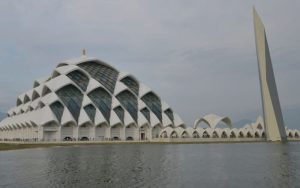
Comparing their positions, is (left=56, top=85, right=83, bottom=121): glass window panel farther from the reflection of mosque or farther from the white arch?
the white arch

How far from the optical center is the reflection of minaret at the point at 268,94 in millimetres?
72125

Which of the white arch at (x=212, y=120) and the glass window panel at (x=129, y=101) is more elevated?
the glass window panel at (x=129, y=101)

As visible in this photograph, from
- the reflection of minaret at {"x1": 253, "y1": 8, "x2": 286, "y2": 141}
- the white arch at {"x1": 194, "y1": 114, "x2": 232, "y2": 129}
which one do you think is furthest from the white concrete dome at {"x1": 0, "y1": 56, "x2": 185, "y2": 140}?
the reflection of minaret at {"x1": 253, "y1": 8, "x2": 286, "y2": 141}

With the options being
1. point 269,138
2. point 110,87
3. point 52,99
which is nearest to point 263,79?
point 269,138

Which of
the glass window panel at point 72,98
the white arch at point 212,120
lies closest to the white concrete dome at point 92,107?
the glass window panel at point 72,98

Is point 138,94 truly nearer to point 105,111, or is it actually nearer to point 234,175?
point 105,111

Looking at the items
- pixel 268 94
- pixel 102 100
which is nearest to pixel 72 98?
pixel 102 100

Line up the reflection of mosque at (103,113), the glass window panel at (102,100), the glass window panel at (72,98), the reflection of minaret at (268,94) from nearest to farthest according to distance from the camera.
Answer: the reflection of minaret at (268,94) → the reflection of mosque at (103,113) → the glass window panel at (72,98) → the glass window panel at (102,100)

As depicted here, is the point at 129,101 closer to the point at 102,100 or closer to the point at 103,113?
the point at 102,100

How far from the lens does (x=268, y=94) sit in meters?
72.1

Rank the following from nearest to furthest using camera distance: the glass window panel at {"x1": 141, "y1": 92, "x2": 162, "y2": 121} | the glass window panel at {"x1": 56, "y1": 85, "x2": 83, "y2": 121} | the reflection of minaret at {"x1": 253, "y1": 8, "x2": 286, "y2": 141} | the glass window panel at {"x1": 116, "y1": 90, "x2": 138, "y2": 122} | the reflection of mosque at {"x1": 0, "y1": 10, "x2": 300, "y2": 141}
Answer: the reflection of minaret at {"x1": 253, "y1": 8, "x2": 286, "y2": 141}, the reflection of mosque at {"x1": 0, "y1": 10, "x2": 300, "y2": 141}, the glass window panel at {"x1": 56, "y1": 85, "x2": 83, "y2": 121}, the glass window panel at {"x1": 116, "y1": 90, "x2": 138, "y2": 122}, the glass window panel at {"x1": 141, "y1": 92, "x2": 162, "y2": 121}

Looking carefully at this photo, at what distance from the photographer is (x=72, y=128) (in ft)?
286

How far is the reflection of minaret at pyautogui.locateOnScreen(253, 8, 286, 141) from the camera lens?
72.1 m

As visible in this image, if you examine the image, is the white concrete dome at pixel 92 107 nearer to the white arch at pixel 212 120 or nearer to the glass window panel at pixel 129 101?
the glass window panel at pixel 129 101
